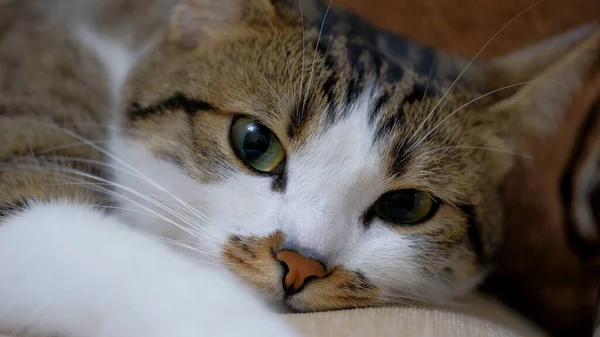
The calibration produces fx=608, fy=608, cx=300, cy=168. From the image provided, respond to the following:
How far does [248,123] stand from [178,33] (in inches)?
8.2

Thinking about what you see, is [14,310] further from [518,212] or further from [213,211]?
[518,212]

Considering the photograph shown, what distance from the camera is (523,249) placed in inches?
40.4

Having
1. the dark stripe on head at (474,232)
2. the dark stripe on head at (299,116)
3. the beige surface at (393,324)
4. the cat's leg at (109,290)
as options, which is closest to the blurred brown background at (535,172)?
the dark stripe on head at (474,232)

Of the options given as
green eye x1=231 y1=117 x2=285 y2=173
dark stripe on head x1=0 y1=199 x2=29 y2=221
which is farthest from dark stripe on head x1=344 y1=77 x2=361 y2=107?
dark stripe on head x1=0 y1=199 x2=29 y2=221

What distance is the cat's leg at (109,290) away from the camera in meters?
0.57

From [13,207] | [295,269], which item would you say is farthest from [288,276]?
[13,207]

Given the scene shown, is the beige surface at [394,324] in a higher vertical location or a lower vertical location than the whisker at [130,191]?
lower

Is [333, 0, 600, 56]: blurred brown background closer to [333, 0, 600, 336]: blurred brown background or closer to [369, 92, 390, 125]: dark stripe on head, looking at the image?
[333, 0, 600, 336]: blurred brown background

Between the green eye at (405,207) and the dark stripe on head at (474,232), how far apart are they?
59mm

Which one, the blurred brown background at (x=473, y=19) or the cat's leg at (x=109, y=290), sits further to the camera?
the blurred brown background at (x=473, y=19)

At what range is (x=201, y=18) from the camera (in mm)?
876

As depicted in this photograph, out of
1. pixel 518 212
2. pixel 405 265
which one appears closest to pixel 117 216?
pixel 405 265

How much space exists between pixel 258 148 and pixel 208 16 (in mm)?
224

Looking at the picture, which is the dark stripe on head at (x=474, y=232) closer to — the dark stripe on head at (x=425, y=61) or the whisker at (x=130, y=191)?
the dark stripe on head at (x=425, y=61)
